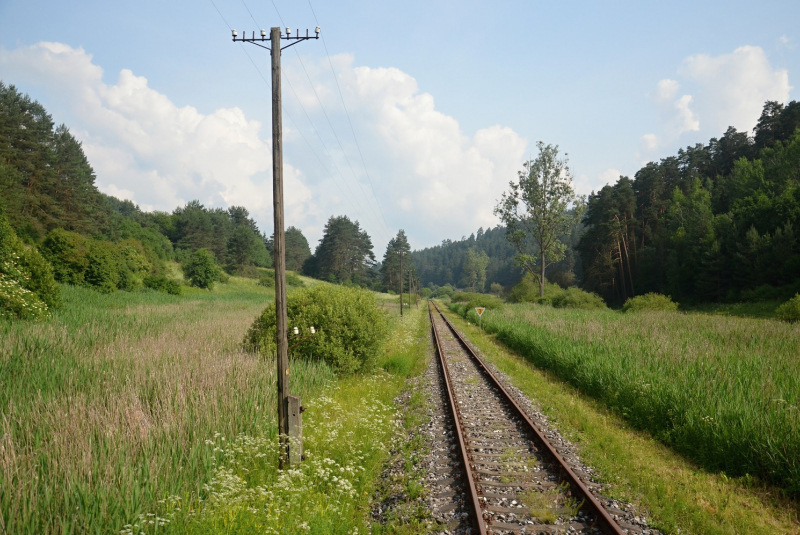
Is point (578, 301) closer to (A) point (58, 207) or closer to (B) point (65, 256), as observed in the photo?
(B) point (65, 256)

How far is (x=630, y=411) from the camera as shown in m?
9.23

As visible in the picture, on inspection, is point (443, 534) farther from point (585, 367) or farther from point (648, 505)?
point (585, 367)

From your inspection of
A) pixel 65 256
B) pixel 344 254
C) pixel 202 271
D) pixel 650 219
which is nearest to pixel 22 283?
pixel 65 256

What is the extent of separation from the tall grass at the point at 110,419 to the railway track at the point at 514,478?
12.1 feet

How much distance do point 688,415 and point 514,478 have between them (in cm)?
383

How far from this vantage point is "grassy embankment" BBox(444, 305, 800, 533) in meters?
5.58

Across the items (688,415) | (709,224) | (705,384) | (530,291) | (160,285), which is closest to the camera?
(688,415)

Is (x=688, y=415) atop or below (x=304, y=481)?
atop

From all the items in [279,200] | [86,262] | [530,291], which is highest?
[86,262]

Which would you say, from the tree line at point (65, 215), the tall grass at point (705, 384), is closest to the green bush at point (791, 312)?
the tall grass at point (705, 384)

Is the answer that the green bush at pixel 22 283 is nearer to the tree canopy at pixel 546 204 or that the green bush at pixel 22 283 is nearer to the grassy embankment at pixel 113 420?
the grassy embankment at pixel 113 420

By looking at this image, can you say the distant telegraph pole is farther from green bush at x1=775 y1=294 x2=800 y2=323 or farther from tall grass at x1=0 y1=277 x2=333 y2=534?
green bush at x1=775 y1=294 x2=800 y2=323

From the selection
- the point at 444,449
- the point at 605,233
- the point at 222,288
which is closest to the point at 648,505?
the point at 444,449

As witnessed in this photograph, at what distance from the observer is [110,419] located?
590cm
